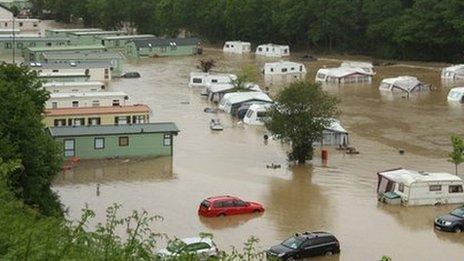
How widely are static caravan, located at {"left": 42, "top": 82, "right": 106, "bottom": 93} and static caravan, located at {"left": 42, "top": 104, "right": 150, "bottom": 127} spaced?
16.2ft

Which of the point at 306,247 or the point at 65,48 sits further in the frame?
the point at 65,48

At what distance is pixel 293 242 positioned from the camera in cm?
1088

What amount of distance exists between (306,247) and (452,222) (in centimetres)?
264

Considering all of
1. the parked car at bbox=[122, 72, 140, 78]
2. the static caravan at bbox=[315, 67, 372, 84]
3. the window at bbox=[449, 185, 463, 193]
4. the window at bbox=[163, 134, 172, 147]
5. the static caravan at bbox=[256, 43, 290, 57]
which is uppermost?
the static caravan at bbox=[256, 43, 290, 57]

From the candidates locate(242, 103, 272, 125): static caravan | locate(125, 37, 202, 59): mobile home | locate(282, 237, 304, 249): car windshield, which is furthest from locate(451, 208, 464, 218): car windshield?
locate(125, 37, 202, 59): mobile home

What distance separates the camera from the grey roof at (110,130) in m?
16.8

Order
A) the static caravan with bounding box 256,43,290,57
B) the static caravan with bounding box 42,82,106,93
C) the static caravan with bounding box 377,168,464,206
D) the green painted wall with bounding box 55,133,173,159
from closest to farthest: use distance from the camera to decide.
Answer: the static caravan with bounding box 377,168,464,206, the green painted wall with bounding box 55,133,173,159, the static caravan with bounding box 42,82,106,93, the static caravan with bounding box 256,43,290,57

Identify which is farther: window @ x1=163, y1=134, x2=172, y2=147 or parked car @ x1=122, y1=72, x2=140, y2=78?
parked car @ x1=122, y1=72, x2=140, y2=78

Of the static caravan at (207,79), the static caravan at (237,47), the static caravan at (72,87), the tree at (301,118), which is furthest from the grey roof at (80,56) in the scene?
the tree at (301,118)

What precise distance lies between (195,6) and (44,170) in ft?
112

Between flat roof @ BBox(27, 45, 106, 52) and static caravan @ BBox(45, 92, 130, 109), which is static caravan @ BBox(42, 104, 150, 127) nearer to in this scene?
static caravan @ BBox(45, 92, 130, 109)

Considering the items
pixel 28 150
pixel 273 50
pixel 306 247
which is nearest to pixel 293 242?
pixel 306 247

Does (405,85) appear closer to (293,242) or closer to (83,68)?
(83,68)

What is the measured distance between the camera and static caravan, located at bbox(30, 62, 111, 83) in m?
28.2
